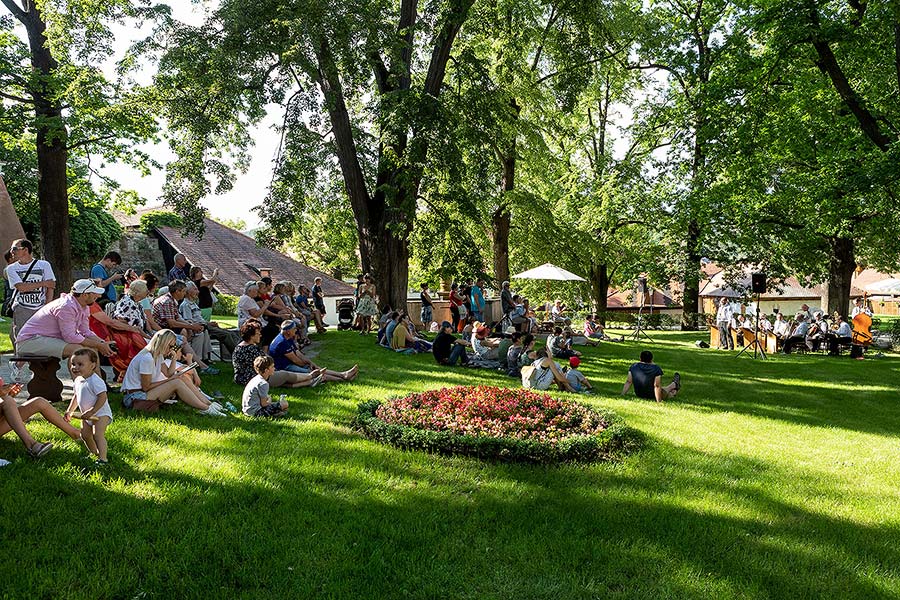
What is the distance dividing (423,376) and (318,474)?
5.92 m

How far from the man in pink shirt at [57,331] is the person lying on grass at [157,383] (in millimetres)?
650

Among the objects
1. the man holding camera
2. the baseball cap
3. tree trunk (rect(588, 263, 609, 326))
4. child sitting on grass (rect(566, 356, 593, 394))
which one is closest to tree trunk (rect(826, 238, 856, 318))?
tree trunk (rect(588, 263, 609, 326))

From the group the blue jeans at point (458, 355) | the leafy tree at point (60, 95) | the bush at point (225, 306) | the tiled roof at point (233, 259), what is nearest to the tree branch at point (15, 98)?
the leafy tree at point (60, 95)

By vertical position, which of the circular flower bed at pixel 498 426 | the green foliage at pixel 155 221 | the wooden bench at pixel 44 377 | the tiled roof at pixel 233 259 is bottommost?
the circular flower bed at pixel 498 426

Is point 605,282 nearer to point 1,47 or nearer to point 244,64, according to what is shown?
point 244,64

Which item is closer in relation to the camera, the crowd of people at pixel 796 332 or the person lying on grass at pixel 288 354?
the person lying on grass at pixel 288 354

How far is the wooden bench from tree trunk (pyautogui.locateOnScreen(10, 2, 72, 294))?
8.91m

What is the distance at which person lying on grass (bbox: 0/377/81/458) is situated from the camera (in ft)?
17.3

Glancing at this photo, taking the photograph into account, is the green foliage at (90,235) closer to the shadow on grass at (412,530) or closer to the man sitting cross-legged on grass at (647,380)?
the man sitting cross-legged on grass at (647,380)

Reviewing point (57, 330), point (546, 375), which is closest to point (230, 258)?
point (546, 375)

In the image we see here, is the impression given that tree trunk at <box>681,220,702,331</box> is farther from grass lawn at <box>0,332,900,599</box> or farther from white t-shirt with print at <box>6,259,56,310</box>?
white t-shirt with print at <box>6,259,56,310</box>

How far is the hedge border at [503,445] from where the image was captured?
652 cm

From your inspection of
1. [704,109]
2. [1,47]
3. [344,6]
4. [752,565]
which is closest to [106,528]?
[752,565]

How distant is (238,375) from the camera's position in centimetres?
915
